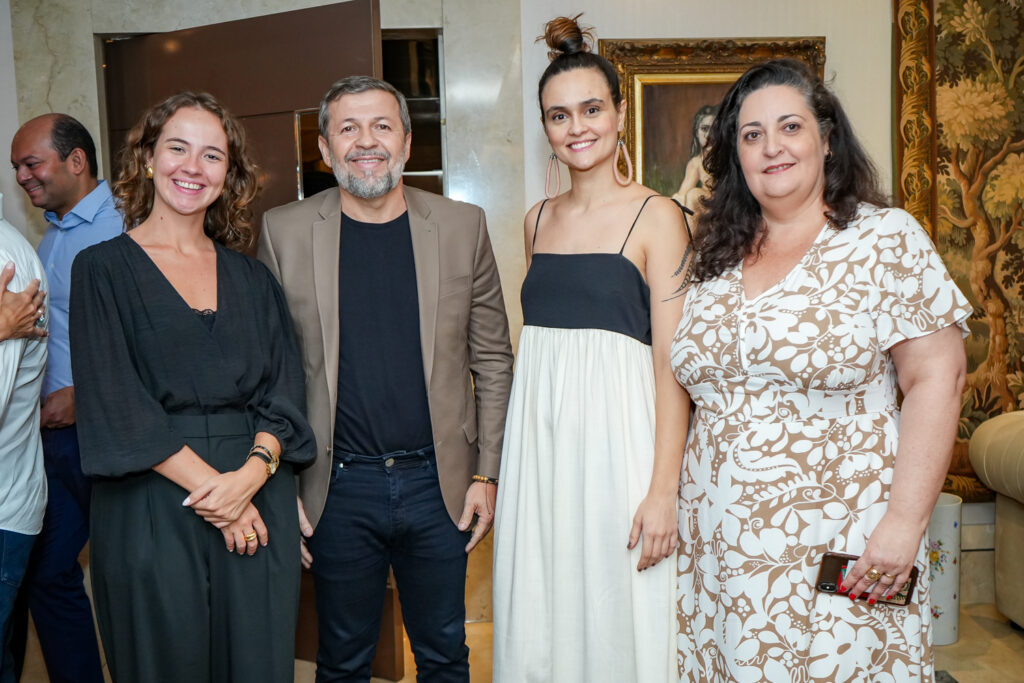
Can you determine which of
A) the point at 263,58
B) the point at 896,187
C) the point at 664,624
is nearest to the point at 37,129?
the point at 263,58

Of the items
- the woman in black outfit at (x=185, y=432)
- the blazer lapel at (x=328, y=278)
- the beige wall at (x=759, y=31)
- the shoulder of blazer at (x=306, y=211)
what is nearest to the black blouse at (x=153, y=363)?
the woman in black outfit at (x=185, y=432)

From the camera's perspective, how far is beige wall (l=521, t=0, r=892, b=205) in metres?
3.38

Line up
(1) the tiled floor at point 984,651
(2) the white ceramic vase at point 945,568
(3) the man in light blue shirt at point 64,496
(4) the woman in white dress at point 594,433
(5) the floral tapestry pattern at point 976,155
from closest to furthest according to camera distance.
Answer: (4) the woman in white dress at point 594,433
(3) the man in light blue shirt at point 64,496
(1) the tiled floor at point 984,651
(2) the white ceramic vase at point 945,568
(5) the floral tapestry pattern at point 976,155

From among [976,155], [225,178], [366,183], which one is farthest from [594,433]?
[976,155]

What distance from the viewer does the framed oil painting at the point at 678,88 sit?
3.38 m

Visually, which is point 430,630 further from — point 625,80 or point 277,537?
point 625,80

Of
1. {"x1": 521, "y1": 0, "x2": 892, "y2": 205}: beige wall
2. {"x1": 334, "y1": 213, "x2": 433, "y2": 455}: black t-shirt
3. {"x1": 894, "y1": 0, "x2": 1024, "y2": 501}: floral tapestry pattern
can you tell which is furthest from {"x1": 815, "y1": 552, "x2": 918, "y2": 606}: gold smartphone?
{"x1": 894, "y1": 0, "x2": 1024, "y2": 501}: floral tapestry pattern

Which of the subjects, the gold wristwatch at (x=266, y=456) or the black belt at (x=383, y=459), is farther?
the black belt at (x=383, y=459)

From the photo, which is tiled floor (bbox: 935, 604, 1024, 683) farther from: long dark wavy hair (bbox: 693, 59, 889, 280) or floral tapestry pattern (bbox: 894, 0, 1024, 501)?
long dark wavy hair (bbox: 693, 59, 889, 280)

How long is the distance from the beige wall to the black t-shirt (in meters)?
1.49

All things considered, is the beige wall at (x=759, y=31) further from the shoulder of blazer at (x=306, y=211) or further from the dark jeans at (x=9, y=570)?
the dark jeans at (x=9, y=570)

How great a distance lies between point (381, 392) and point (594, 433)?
561 millimetres

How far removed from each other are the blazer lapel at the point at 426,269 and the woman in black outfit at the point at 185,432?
335 millimetres

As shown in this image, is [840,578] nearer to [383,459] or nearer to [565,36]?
[383,459]
